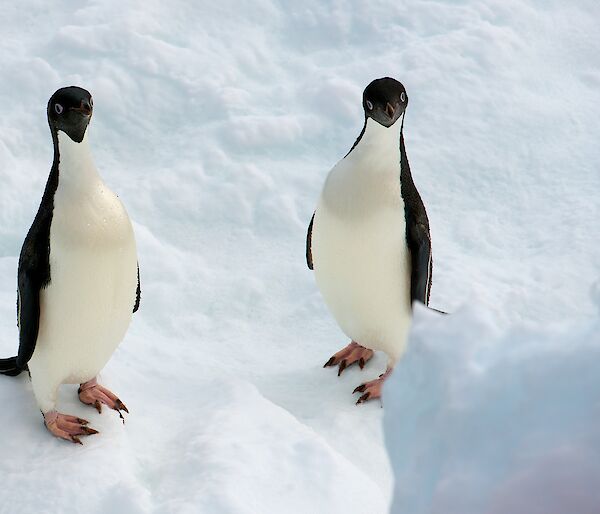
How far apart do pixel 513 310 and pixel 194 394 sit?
1.01m

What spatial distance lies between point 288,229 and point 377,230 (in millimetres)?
1094

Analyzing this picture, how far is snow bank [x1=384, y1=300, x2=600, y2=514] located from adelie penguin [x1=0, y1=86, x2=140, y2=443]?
0.96 metres

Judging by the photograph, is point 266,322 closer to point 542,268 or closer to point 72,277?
point 542,268

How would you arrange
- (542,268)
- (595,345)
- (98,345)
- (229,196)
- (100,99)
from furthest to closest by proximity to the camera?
(100,99) < (229,196) < (542,268) < (98,345) < (595,345)

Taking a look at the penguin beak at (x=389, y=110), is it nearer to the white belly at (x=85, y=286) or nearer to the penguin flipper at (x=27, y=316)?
the white belly at (x=85, y=286)

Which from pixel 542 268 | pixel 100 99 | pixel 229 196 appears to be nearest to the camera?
pixel 542 268

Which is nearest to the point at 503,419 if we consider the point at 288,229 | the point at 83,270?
the point at 83,270

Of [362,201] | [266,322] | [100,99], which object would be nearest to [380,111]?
[362,201]

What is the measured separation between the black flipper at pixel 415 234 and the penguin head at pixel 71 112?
2.15 feet

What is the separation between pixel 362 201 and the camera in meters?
2.00

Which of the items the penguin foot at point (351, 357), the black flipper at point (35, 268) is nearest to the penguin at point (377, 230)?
the penguin foot at point (351, 357)

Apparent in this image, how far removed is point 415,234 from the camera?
2023mm

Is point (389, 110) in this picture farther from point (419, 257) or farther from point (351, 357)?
point (351, 357)

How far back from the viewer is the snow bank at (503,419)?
2.76 ft
